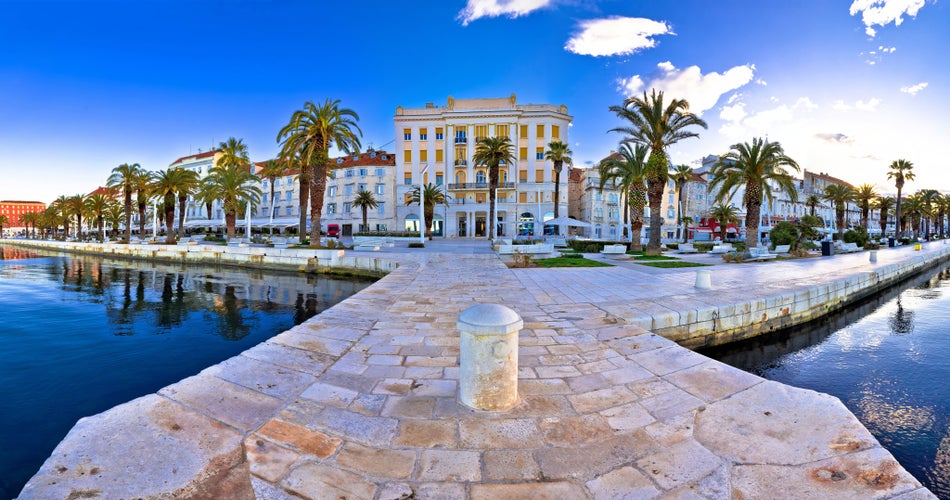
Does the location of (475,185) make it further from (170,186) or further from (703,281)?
(703,281)

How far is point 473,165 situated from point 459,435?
48.0 meters

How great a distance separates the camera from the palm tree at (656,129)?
21.4 meters

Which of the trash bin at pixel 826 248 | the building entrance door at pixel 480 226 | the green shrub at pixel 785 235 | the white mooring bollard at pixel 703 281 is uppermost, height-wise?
the building entrance door at pixel 480 226

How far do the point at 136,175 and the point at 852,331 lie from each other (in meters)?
50.0

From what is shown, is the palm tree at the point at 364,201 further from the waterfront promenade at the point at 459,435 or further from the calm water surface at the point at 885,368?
the waterfront promenade at the point at 459,435

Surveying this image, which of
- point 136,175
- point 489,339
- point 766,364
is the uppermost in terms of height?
point 136,175

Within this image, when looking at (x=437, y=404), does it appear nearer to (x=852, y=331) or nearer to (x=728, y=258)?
(x=852, y=331)

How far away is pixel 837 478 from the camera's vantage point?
2453 millimetres

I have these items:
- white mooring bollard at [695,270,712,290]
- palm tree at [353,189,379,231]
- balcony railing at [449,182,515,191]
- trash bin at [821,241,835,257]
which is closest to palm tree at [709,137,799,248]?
trash bin at [821,241,835,257]

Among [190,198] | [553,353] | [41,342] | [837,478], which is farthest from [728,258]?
[190,198]

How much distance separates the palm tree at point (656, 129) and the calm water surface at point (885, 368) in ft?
37.9

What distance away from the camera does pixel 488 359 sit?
3.29 m

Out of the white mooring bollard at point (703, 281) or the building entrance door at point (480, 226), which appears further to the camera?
the building entrance door at point (480, 226)

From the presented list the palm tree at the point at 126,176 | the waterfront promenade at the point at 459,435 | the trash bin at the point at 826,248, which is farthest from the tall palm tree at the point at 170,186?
the trash bin at the point at 826,248
